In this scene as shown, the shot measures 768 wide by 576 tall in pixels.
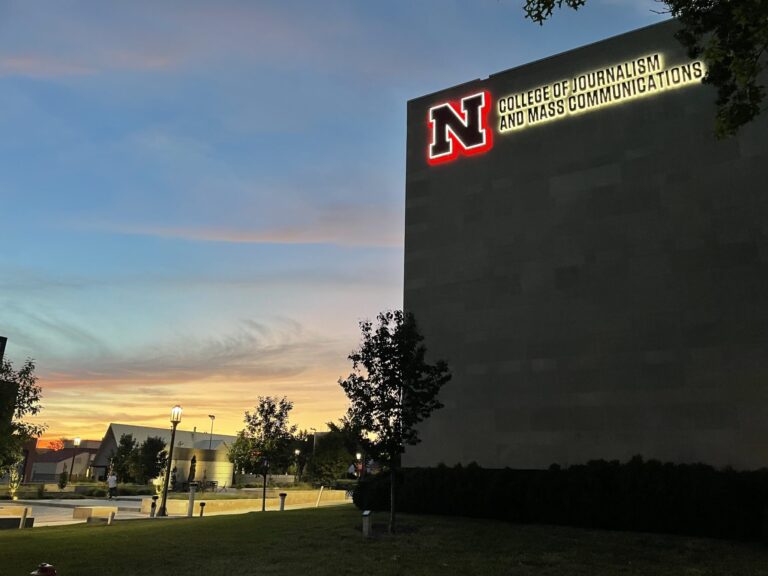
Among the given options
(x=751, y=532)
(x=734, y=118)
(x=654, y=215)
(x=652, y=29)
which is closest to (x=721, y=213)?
(x=654, y=215)

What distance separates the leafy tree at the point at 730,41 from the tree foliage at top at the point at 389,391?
9.72 meters

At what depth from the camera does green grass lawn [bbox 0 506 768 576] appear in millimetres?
10438

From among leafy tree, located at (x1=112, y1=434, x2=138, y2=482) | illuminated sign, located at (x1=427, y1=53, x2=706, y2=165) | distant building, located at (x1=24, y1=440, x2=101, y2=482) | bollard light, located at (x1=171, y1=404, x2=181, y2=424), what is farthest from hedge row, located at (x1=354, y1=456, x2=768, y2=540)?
distant building, located at (x1=24, y1=440, x2=101, y2=482)

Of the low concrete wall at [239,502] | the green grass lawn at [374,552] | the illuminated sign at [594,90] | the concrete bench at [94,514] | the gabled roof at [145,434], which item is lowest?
the low concrete wall at [239,502]

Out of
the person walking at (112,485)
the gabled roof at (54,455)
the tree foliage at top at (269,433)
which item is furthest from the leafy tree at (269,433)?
the gabled roof at (54,455)

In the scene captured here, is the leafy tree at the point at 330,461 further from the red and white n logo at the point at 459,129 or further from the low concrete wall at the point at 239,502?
the red and white n logo at the point at 459,129

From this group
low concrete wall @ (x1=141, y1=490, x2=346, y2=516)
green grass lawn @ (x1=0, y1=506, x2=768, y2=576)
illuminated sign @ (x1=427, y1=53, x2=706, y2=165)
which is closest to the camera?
green grass lawn @ (x1=0, y1=506, x2=768, y2=576)

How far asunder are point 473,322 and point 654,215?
24.4 ft

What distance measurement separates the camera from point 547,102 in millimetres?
22391

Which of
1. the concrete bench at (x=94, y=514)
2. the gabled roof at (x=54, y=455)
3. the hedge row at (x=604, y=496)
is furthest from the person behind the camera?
the gabled roof at (x=54, y=455)

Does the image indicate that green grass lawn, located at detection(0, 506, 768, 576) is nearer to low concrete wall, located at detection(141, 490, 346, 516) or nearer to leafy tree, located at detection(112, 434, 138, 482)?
low concrete wall, located at detection(141, 490, 346, 516)

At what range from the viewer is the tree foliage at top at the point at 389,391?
15.9 metres

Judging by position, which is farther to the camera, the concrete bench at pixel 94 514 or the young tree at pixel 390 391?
the concrete bench at pixel 94 514

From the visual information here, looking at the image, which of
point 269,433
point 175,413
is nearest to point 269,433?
point 269,433
